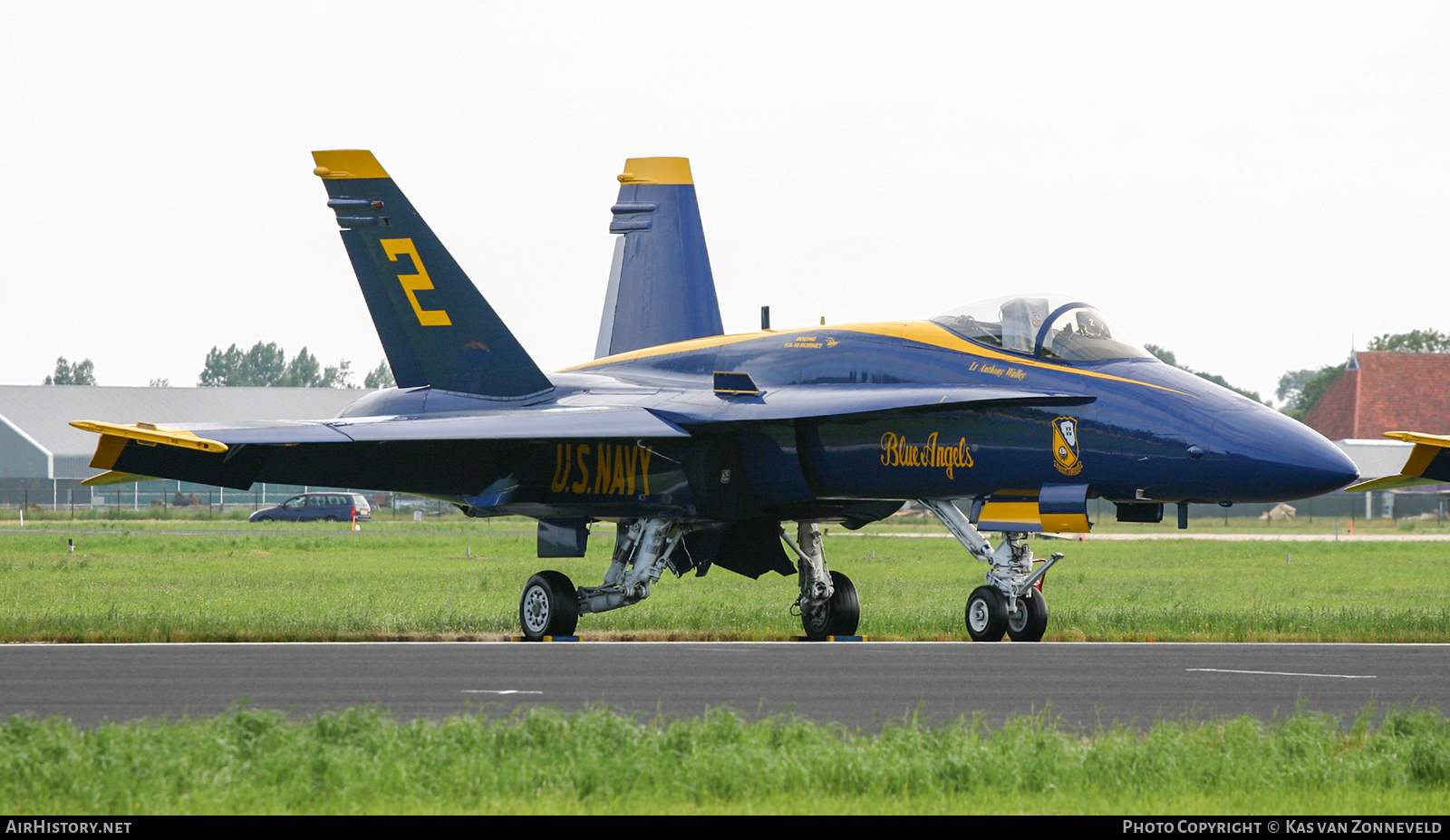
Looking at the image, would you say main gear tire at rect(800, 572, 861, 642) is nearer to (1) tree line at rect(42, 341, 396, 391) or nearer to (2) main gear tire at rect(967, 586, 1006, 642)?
(2) main gear tire at rect(967, 586, 1006, 642)

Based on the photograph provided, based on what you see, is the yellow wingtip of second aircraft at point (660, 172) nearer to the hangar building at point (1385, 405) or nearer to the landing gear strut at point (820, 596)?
the landing gear strut at point (820, 596)

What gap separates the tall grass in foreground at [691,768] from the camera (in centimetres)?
749

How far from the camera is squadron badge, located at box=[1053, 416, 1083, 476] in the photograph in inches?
614

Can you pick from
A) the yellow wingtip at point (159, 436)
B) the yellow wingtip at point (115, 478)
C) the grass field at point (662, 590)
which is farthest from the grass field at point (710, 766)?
Answer: the grass field at point (662, 590)

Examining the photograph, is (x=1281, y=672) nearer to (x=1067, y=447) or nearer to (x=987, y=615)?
(x=1067, y=447)

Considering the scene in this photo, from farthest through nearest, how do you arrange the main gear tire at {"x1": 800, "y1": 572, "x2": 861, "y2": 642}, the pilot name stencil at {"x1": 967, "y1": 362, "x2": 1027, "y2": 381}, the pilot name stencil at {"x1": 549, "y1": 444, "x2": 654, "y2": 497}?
the main gear tire at {"x1": 800, "y1": 572, "x2": 861, "y2": 642} → the pilot name stencil at {"x1": 549, "y1": 444, "x2": 654, "y2": 497} → the pilot name stencil at {"x1": 967, "y1": 362, "x2": 1027, "y2": 381}

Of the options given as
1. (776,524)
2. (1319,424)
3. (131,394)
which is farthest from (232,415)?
(776,524)

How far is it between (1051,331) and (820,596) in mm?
4312

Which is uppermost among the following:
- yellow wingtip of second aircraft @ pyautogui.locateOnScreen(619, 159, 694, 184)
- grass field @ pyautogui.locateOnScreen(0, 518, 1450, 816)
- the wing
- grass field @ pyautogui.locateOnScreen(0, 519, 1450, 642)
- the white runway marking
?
yellow wingtip of second aircraft @ pyautogui.locateOnScreen(619, 159, 694, 184)

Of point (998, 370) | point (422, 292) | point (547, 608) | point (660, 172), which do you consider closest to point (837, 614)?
point (547, 608)

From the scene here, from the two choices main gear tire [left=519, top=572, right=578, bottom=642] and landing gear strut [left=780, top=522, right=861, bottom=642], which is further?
landing gear strut [left=780, top=522, right=861, bottom=642]

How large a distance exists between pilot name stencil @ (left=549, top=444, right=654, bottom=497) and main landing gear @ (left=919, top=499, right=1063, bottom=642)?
12.6 feet

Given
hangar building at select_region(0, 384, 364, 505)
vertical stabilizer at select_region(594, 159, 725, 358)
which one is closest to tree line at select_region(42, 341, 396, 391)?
hangar building at select_region(0, 384, 364, 505)

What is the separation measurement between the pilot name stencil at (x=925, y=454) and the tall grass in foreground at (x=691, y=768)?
287 inches
